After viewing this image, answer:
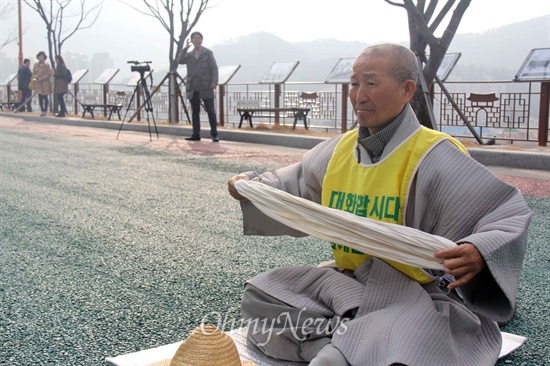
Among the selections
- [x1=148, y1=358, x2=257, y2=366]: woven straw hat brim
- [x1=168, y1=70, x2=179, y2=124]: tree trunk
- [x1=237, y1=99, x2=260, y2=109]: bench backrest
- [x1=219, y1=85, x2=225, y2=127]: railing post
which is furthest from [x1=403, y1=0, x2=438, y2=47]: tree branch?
[x1=148, y1=358, x2=257, y2=366]: woven straw hat brim

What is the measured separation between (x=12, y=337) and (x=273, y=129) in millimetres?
14687

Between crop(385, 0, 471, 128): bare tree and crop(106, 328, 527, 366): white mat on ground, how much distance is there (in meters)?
8.71

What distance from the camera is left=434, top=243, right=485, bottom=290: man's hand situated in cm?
223

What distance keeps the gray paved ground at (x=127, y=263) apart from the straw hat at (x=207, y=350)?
655 millimetres

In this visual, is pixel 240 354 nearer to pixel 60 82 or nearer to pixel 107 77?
pixel 60 82

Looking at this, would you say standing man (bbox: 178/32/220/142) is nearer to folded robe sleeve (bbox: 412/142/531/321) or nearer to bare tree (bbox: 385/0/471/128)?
bare tree (bbox: 385/0/471/128)

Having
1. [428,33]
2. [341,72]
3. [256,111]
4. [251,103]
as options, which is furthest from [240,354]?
[251,103]

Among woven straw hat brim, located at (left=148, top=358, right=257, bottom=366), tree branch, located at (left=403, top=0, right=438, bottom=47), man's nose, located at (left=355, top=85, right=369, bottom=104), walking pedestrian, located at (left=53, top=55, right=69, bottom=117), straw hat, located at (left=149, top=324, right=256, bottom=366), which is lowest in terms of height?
woven straw hat brim, located at (left=148, top=358, right=257, bottom=366)

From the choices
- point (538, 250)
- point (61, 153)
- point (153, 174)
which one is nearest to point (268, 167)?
point (153, 174)

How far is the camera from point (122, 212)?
6.11m

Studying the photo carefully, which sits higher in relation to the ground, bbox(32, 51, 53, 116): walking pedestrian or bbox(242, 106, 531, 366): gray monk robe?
bbox(32, 51, 53, 116): walking pedestrian

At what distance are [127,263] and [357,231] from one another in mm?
2280

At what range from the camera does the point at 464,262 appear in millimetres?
2232

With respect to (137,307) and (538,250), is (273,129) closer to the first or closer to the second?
(538,250)
